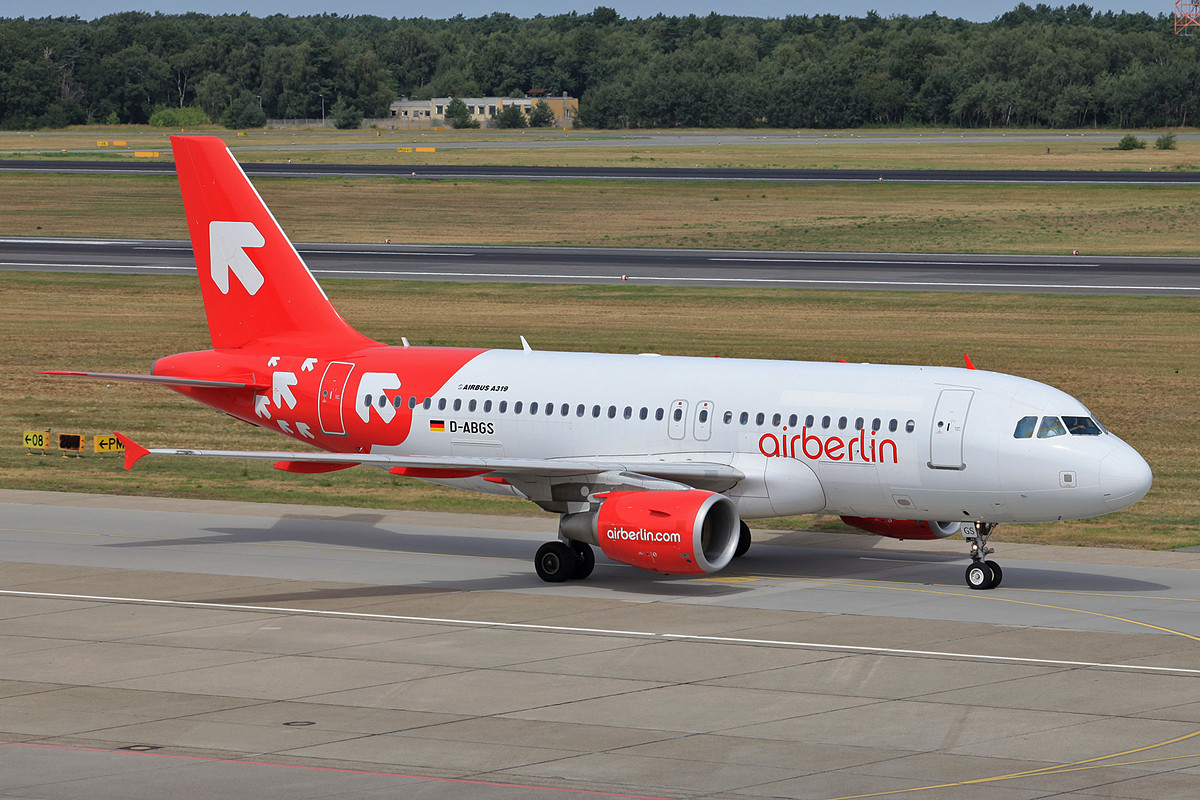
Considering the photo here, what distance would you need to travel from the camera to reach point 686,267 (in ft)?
269

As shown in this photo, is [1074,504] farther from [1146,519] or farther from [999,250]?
[999,250]

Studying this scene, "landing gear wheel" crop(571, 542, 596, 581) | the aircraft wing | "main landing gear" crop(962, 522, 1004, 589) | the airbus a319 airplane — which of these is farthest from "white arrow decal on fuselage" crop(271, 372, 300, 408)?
"main landing gear" crop(962, 522, 1004, 589)

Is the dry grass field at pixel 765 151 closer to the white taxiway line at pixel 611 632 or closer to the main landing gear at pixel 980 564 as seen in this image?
the main landing gear at pixel 980 564

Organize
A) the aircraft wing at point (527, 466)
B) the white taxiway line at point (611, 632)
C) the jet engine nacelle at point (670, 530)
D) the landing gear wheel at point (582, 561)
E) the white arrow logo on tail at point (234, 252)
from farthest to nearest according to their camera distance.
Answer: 1. the white arrow logo on tail at point (234, 252)
2. the landing gear wheel at point (582, 561)
3. the aircraft wing at point (527, 466)
4. the jet engine nacelle at point (670, 530)
5. the white taxiway line at point (611, 632)

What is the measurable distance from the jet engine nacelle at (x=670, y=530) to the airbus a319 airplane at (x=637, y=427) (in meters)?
0.04

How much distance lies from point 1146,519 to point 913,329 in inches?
1081

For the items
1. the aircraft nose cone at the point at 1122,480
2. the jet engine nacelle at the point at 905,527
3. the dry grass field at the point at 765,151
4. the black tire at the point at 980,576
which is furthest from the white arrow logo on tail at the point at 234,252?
the dry grass field at the point at 765,151

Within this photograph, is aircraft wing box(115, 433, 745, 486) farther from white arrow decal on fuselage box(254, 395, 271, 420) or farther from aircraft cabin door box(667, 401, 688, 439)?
white arrow decal on fuselage box(254, 395, 271, 420)

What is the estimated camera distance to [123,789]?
17.9 meters

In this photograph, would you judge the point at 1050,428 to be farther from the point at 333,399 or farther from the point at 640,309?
the point at 640,309

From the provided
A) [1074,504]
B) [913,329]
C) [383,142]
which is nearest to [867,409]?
[1074,504]

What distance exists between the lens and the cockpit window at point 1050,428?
2781 centimetres

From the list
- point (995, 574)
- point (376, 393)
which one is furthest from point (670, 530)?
point (376, 393)

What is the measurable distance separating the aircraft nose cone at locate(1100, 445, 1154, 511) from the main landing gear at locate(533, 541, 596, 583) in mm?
9201
